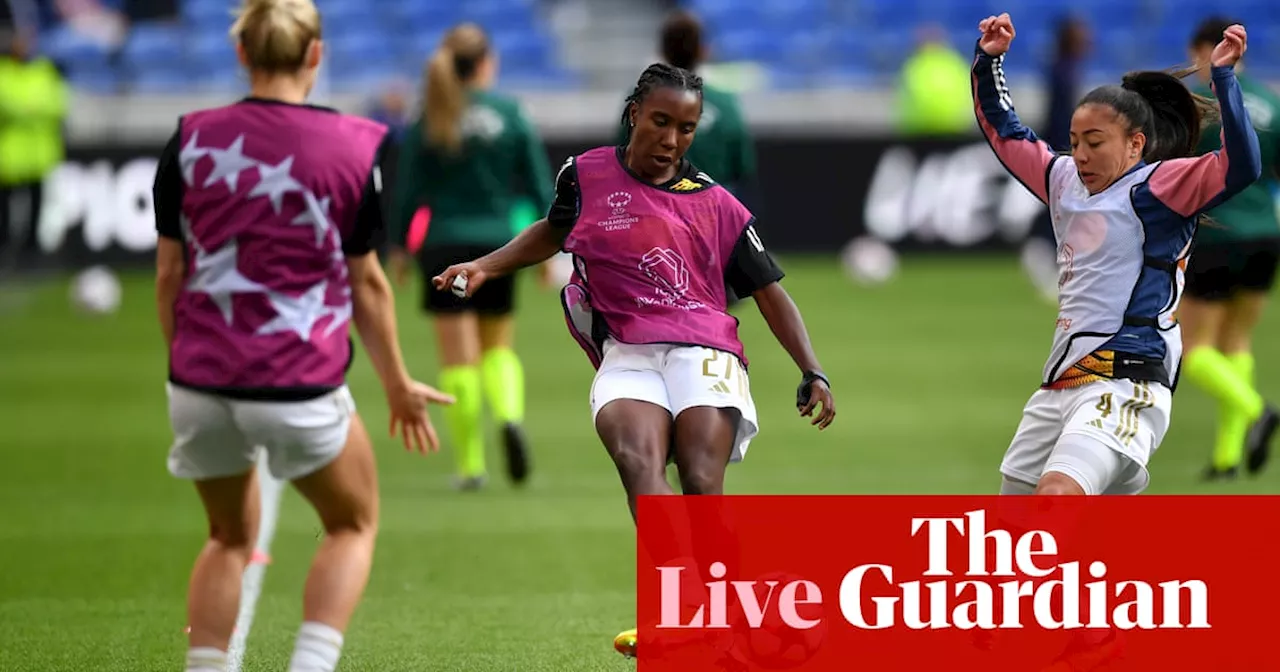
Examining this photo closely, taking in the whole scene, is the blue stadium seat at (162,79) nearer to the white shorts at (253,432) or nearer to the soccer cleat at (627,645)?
the soccer cleat at (627,645)

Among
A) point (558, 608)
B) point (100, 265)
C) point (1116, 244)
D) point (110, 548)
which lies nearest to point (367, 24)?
point (100, 265)

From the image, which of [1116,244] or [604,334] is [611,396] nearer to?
[604,334]

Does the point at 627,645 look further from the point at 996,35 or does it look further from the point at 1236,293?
the point at 1236,293

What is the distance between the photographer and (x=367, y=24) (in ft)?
86.4

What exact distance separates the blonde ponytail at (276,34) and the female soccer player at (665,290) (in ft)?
3.01

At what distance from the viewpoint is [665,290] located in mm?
5660

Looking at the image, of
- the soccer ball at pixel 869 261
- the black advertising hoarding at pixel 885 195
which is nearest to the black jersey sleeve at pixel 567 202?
the soccer ball at pixel 869 261

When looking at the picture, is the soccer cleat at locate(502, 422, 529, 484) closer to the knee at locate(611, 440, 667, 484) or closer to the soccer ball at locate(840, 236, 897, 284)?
the knee at locate(611, 440, 667, 484)

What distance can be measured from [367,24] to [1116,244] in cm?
2181

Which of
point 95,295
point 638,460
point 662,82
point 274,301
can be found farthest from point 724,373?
point 95,295

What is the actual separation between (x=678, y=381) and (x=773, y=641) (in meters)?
0.85

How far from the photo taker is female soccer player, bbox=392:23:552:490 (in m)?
10.0

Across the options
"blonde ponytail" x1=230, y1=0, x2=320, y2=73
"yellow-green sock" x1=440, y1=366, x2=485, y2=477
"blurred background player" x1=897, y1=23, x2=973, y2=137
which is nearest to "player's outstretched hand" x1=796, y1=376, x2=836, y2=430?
"blonde ponytail" x1=230, y1=0, x2=320, y2=73

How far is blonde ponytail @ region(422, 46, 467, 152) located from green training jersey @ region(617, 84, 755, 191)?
138 cm
